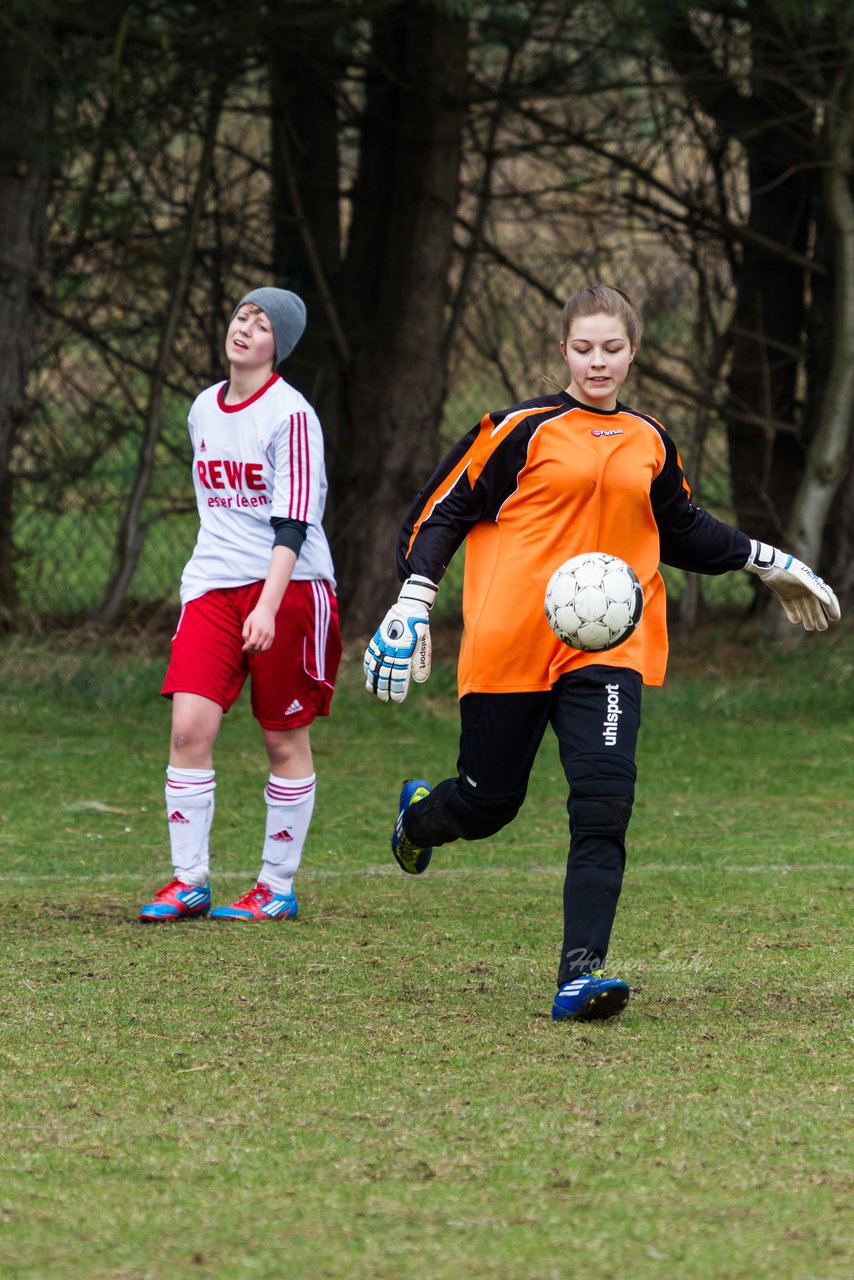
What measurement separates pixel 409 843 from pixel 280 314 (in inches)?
64.9

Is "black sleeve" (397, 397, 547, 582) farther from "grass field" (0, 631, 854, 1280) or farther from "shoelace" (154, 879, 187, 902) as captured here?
"shoelace" (154, 879, 187, 902)

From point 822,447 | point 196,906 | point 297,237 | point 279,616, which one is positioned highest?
point 297,237

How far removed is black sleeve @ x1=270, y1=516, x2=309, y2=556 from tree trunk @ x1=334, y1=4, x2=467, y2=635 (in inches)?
221

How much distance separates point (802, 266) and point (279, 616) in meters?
6.65

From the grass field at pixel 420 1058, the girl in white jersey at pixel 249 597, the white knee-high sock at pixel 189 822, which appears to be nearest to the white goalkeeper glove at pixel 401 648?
the grass field at pixel 420 1058

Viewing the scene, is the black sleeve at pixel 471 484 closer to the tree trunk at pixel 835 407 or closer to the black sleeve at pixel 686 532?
the black sleeve at pixel 686 532

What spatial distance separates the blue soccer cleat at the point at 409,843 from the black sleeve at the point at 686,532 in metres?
0.97

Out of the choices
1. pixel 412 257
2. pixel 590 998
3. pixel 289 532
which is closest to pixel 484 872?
pixel 289 532

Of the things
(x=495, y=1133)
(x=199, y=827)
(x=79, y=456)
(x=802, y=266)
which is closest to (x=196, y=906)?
(x=199, y=827)

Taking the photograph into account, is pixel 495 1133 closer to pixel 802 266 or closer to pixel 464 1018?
pixel 464 1018

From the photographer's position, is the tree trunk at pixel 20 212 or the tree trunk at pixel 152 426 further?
the tree trunk at pixel 152 426

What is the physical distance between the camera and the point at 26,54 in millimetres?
9203

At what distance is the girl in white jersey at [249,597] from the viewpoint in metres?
5.21

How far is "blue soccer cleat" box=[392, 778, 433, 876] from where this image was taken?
4969 mm
